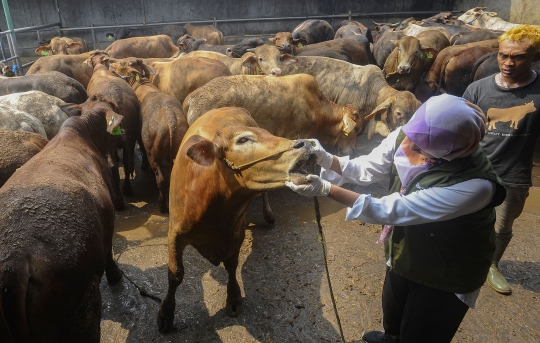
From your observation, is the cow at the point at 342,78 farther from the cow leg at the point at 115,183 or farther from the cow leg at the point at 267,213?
the cow leg at the point at 115,183

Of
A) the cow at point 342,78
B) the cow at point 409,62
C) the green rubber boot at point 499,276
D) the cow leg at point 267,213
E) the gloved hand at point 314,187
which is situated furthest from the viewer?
the cow at point 409,62

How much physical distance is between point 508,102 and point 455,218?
5.81 feet

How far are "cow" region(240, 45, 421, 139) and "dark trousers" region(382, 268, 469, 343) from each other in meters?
4.51

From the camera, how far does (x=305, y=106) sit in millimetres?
6023

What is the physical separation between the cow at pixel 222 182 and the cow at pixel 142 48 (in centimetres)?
953

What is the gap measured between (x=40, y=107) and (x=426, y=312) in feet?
17.5

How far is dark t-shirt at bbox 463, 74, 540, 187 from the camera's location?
3271 mm

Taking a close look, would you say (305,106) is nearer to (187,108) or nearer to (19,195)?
(187,108)

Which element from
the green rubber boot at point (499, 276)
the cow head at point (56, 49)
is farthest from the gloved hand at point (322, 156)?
the cow head at point (56, 49)

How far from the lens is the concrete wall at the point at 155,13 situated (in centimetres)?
1741

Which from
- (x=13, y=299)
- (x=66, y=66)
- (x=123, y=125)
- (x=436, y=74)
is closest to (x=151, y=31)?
(x=66, y=66)

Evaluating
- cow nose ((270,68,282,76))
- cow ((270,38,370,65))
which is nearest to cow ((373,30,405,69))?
cow ((270,38,370,65))

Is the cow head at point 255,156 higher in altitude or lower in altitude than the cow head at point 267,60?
higher

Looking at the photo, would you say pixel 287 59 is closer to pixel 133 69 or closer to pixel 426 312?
pixel 133 69
